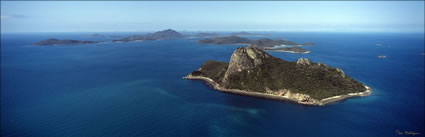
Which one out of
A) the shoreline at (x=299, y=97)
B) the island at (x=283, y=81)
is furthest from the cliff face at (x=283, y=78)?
the shoreline at (x=299, y=97)

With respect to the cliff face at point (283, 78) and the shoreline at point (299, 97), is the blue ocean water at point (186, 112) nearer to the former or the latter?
the shoreline at point (299, 97)

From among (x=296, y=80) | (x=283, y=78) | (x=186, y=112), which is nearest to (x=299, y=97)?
(x=296, y=80)

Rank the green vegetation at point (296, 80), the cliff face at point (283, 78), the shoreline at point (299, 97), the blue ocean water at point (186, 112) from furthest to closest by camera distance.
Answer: the green vegetation at point (296, 80) < the cliff face at point (283, 78) < the shoreline at point (299, 97) < the blue ocean water at point (186, 112)

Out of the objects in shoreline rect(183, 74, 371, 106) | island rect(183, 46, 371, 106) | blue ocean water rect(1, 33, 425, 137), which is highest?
island rect(183, 46, 371, 106)

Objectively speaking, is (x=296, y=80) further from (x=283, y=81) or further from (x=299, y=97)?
(x=299, y=97)

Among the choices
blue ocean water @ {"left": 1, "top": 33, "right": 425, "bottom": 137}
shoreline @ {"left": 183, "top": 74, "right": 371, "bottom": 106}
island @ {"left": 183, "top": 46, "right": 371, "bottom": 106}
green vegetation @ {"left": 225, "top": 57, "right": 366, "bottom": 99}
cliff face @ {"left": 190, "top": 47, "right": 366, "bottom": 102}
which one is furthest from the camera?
green vegetation @ {"left": 225, "top": 57, "right": 366, "bottom": 99}

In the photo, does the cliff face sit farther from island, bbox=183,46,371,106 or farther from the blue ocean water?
the blue ocean water

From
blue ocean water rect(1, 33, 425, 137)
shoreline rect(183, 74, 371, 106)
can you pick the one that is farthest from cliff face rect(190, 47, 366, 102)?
blue ocean water rect(1, 33, 425, 137)
